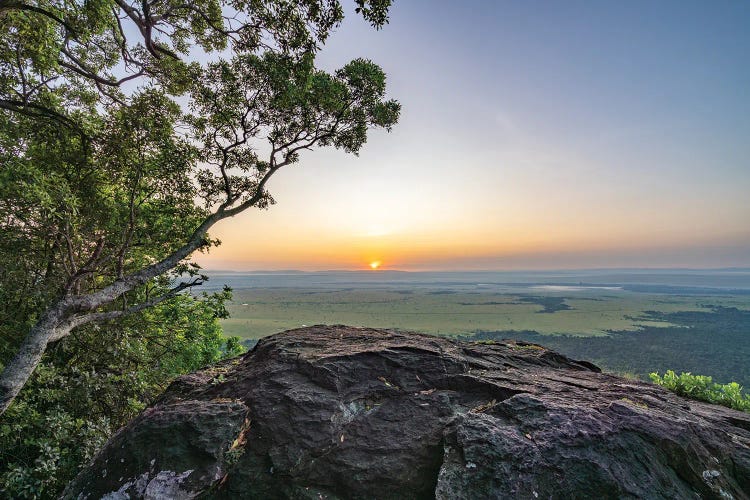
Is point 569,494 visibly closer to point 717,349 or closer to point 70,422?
point 70,422

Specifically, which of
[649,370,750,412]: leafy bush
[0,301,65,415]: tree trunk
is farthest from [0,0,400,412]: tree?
[649,370,750,412]: leafy bush

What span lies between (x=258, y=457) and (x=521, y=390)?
6.13 meters

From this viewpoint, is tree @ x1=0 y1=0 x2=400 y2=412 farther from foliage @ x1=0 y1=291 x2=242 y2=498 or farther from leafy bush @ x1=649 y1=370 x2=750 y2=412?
leafy bush @ x1=649 y1=370 x2=750 y2=412

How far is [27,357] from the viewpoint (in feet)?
31.8

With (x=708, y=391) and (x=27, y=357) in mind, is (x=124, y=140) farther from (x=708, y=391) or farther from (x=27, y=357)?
(x=708, y=391)

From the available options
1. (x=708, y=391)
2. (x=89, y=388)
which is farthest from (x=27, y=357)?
(x=708, y=391)

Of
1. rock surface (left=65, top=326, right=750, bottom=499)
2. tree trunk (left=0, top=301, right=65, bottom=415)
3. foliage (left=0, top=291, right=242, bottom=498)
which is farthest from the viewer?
foliage (left=0, top=291, right=242, bottom=498)

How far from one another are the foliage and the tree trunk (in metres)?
1.97

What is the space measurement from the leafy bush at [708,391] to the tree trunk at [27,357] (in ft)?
63.8

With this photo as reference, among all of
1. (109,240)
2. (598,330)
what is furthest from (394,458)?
→ (598,330)

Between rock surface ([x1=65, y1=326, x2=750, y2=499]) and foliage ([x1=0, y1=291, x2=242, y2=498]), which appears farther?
foliage ([x1=0, y1=291, x2=242, y2=498])

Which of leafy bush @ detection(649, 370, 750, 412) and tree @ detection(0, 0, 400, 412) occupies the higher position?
tree @ detection(0, 0, 400, 412)

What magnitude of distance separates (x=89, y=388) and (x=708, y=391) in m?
22.1

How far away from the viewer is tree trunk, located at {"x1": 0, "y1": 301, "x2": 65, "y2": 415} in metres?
9.30
